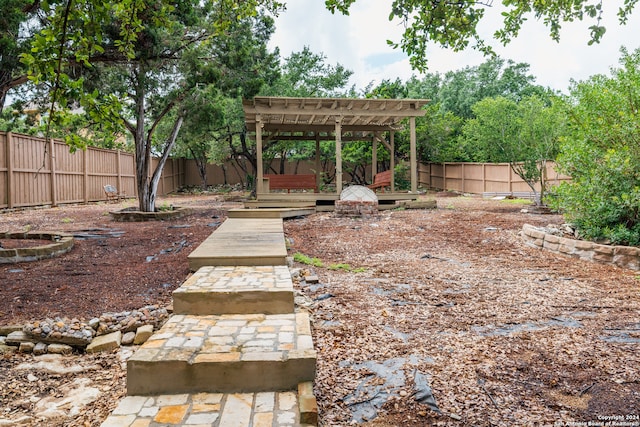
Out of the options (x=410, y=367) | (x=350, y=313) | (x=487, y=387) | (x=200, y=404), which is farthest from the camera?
(x=350, y=313)

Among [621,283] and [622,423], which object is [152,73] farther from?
[622,423]

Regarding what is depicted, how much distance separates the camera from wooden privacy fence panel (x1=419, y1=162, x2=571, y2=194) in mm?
17531

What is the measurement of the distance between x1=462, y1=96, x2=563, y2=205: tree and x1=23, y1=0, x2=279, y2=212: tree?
8.40 metres

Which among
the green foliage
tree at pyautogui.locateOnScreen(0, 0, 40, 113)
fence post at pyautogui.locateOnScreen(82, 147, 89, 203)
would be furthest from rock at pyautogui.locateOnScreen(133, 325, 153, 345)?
fence post at pyautogui.locateOnScreen(82, 147, 89, 203)

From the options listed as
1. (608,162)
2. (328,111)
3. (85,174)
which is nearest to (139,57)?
(328,111)

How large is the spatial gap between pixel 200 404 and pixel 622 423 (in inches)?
79.0

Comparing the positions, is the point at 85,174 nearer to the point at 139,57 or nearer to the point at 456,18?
the point at 139,57

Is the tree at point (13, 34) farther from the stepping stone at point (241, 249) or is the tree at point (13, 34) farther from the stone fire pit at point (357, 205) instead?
the stone fire pit at point (357, 205)

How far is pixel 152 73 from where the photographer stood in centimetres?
→ 972

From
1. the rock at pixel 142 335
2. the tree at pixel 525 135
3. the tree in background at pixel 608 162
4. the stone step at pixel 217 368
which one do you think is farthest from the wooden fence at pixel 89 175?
the tree in background at pixel 608 162

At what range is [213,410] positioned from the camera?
6.78ft

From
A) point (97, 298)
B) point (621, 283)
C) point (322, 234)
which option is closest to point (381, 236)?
point (322, 234)

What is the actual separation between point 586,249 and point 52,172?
14.0 metres

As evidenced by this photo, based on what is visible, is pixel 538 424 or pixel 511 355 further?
pixel 511 355
